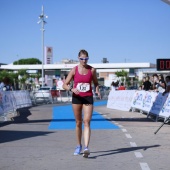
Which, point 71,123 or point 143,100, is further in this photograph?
Result: point 143,100

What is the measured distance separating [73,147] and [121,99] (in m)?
16.8

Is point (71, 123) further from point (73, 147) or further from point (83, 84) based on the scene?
point (83, 84)

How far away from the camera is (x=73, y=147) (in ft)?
30.5

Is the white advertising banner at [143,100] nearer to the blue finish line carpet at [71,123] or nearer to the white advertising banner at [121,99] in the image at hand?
the white advertising banner at [121,99]

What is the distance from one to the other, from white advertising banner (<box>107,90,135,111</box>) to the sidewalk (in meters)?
11.7

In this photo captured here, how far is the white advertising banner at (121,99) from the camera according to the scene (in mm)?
24359

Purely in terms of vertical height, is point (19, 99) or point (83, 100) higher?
point (83, 100)

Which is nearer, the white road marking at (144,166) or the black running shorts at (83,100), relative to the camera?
the white road marking at (144,166)

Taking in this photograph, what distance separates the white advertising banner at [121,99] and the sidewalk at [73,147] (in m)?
11.7

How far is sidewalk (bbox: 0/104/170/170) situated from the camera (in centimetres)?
724

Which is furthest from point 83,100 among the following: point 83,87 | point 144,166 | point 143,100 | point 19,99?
point 19,99

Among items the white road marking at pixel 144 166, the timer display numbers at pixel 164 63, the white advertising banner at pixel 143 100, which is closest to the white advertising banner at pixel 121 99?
the white advertising banner at pixel 143 100

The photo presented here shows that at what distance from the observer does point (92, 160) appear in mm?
7691

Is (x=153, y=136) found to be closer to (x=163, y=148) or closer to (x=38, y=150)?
(x=163, y=148)
